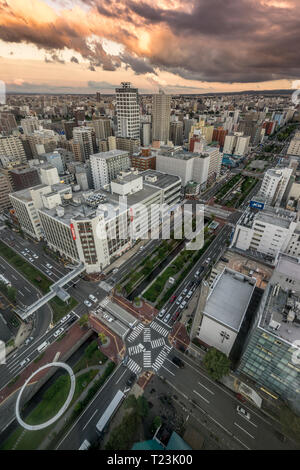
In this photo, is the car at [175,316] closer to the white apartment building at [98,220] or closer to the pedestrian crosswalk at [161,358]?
the pedestrian crosswalk at [161,358]

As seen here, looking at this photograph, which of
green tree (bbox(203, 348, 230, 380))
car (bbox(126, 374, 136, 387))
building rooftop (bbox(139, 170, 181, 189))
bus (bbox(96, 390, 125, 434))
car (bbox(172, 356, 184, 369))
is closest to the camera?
bus (bbox(96, 390, 125, 434))

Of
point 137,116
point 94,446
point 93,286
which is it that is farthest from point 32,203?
point 137,116

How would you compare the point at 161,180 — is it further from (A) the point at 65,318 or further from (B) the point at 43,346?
(B) the point at 43,346

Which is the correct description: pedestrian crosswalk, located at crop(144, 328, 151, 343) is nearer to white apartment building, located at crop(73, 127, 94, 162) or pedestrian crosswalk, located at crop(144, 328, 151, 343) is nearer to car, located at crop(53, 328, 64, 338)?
car, located at crop(53, 328, 64, 338)

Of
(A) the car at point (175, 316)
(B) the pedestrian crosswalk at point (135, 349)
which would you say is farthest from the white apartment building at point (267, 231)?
(B) the pedestrian crosswalk at point (135, 349)

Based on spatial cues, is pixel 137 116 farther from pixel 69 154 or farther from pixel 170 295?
pixel 170 295

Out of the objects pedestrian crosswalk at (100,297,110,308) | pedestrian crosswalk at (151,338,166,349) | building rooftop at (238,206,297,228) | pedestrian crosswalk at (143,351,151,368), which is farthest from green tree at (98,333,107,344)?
building rooftop at (238,206,297,228)

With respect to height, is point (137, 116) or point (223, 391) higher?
point (137, 116)
